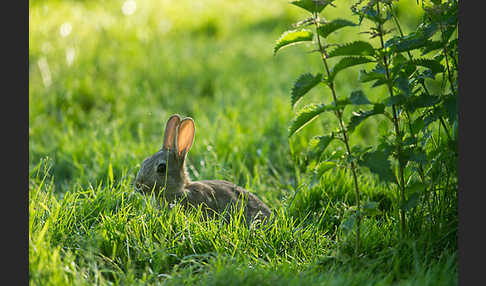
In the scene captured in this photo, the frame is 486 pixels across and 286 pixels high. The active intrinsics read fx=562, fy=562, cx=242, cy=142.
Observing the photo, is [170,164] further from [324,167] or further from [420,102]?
[420,102]

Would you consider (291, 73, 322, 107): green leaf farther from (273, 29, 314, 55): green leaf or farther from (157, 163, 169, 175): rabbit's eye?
(157, 163, 169, 175): rabbit's eye

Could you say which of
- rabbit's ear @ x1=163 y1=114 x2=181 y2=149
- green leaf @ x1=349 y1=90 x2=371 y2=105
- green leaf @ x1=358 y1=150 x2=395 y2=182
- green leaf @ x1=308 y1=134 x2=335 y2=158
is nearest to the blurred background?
rabbit's ear @ x1=163 y1=114 x2=181 y2=149

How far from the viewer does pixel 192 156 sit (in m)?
5.85

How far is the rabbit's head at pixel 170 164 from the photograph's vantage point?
13.6ft

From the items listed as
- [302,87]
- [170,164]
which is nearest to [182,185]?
[170,164]

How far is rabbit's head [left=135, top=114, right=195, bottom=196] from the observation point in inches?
163

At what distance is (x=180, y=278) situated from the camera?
313cm

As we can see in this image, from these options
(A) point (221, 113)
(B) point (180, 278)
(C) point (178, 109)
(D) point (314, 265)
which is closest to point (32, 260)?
(B) point (180, 278)

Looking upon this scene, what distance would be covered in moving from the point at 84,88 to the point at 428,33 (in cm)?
509

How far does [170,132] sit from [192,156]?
1532 mm

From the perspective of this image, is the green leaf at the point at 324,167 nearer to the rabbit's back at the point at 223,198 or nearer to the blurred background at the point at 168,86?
the rabbit's back at the point at 223,198

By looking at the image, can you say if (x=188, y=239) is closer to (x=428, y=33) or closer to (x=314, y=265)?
(x=314, y=265)

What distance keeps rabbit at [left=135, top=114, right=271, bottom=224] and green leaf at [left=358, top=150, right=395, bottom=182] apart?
1.10 metres

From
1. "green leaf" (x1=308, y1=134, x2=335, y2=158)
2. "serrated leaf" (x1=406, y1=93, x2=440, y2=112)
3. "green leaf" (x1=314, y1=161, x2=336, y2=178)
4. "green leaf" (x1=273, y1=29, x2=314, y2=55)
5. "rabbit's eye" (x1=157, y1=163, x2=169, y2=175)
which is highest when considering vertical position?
"green leaf" (x1=273, y1=29, x2=314, y2=55)
